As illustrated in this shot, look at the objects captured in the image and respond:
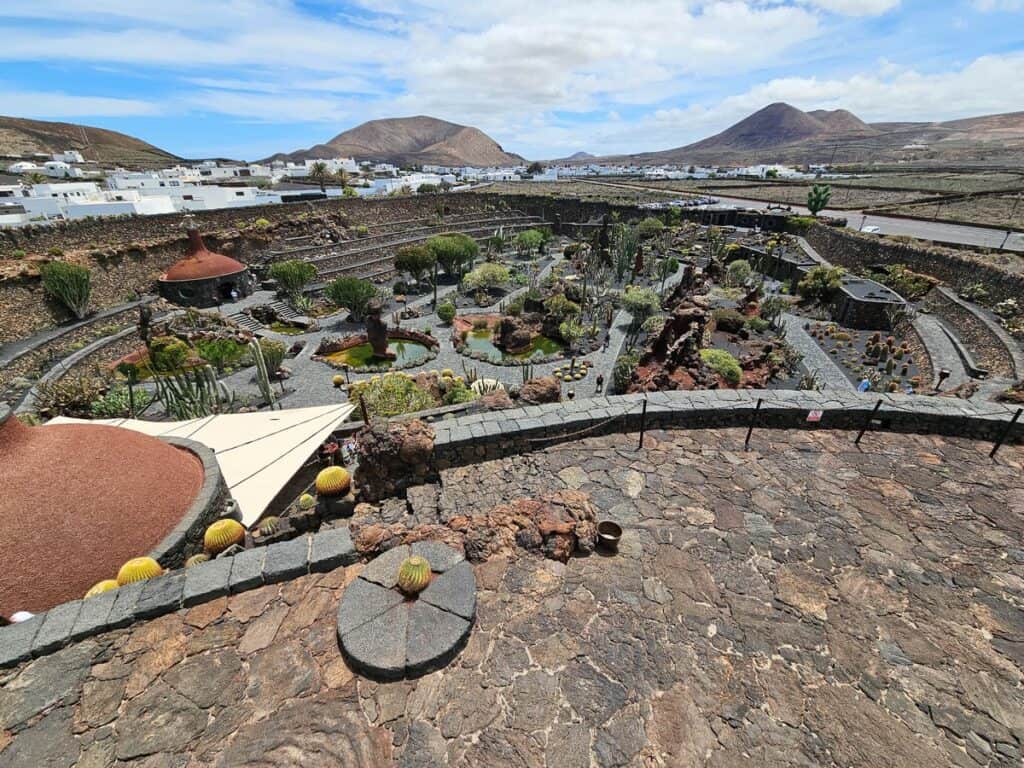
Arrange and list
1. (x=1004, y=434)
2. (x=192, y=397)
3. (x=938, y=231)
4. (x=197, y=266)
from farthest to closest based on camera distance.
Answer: (x=938, y=231) < (x=197, y=266) < (x=192, y=397) < (x=1004, y=434)

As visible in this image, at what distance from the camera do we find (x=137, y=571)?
15.7ft

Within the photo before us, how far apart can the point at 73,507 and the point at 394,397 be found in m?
9.05

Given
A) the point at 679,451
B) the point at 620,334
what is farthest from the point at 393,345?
the point at 679,451

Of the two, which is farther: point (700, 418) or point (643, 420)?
point (700, 418)

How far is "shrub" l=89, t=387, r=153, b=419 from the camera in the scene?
1476 centimetres

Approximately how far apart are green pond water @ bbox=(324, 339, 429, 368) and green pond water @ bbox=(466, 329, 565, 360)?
2.55 meters

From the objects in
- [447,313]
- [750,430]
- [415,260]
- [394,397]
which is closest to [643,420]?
[750,430]

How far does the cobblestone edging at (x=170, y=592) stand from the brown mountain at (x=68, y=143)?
393 feet

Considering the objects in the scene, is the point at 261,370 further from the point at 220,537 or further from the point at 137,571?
the point at 137,571

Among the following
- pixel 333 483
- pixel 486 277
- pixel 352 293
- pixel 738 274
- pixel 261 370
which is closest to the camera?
pixel 333 483

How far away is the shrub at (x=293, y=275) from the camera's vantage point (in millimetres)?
25484

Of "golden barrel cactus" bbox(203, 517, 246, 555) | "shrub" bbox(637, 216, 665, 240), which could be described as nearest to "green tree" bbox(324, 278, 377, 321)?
"golden barrel cactus" bbox(203, 517, 246, 555)

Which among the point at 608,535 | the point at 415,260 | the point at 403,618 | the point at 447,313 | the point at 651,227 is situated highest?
the point at 403,618

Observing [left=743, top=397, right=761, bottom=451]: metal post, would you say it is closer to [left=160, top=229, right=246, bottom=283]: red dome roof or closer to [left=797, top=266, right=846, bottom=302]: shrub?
[left=797, top=266, right=846, bottom=302]: shrub
